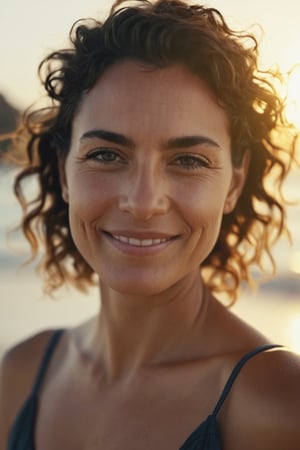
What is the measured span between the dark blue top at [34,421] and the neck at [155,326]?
1.05 ft

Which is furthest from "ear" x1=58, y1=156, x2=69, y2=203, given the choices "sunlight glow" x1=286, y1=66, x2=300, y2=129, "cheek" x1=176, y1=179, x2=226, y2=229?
"sunlight glow" x1=286, y1=66, x2=300, y2=129

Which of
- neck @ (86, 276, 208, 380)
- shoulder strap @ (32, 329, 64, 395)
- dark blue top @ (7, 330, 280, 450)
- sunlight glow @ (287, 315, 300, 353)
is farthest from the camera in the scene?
sunlight glow @ (287, 315, 300, 353)

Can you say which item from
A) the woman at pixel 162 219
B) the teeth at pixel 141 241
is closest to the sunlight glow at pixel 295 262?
the woman at pixel 162 219

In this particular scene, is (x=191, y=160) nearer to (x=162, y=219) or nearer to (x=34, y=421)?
(x=162, y=219)

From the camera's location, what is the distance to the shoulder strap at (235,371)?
9.01 feet

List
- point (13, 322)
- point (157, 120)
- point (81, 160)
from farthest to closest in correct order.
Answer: point (13, 322) < point (81, 160) < point (157, 120)

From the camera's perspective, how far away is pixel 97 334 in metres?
3.51

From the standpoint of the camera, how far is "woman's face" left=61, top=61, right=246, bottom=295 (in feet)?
9.16

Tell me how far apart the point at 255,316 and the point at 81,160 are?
5.47 m

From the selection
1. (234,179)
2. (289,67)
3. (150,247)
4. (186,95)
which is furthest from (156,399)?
(289,67)

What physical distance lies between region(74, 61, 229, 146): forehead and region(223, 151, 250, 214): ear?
0.30m

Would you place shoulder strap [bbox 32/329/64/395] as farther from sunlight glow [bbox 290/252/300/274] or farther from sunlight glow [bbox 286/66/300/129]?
sunlight glow [bbox 290/252/300/274]

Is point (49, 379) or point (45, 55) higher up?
point (45, 55)

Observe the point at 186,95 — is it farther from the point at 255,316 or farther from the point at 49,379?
the point at 255,316
